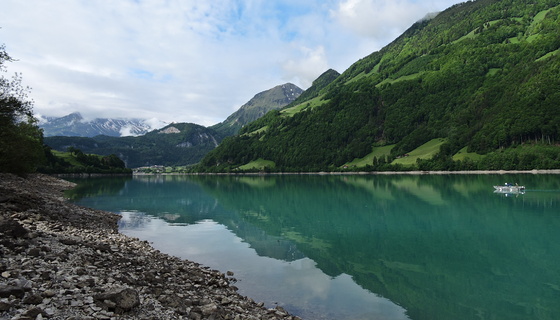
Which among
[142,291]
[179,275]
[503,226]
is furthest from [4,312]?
[503,226]

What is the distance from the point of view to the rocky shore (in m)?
10.3

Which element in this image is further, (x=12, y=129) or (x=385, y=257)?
(x=12, y=129)

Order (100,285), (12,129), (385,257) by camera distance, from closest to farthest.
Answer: (100,285) < (385,257) < (12,129)

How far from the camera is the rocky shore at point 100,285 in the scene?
10266 millimetres

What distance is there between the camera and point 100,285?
42.7 feet

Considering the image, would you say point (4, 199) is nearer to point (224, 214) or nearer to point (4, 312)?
point (4, 312)

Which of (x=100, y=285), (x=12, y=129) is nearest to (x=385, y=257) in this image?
(x=100, y=285)

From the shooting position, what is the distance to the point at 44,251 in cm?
1595

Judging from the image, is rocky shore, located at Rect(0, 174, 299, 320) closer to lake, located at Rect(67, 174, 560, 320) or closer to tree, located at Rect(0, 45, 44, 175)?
lake, located at Rect(67, 174, 560, 320)

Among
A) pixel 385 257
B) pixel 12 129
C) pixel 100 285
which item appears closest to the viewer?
pixel 100 285

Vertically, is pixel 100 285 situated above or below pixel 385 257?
above

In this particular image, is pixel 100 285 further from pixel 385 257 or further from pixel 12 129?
pixel 12 129

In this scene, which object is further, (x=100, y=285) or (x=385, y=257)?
(x=385, y=257)

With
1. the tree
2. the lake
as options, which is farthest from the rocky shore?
the tree
